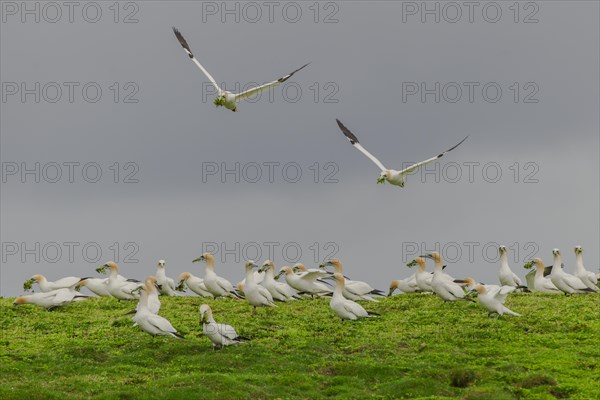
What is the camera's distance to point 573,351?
30297 mm

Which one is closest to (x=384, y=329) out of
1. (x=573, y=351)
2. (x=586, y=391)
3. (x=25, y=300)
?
(x=573, y=351)

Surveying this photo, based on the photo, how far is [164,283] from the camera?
136 ft

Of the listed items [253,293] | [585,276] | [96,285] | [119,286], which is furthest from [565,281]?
[96,285]

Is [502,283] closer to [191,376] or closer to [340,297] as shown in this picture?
[340,297]

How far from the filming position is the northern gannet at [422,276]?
39.1 meters

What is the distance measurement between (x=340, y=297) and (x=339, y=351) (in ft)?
10.7

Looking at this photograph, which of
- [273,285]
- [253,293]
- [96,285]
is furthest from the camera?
[96,285]

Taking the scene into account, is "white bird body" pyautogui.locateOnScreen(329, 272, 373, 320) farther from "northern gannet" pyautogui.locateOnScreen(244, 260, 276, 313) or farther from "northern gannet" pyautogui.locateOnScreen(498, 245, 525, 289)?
"northern gannet" pyautogui.locateOnScreen(498, 245, 525, 289)

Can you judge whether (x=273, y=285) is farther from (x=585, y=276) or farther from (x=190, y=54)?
(x=585, y=276)

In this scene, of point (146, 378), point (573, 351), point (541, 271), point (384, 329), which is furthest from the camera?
point (541, 271)

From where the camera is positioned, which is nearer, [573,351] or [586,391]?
[586,391]

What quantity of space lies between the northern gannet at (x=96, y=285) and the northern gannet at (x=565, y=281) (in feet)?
54.6

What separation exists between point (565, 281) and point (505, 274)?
268 centimetres

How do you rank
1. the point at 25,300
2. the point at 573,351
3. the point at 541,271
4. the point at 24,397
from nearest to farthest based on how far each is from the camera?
the point at 24,397 < the point at 573,351 < the point at 25,300 < the point at 541,271
